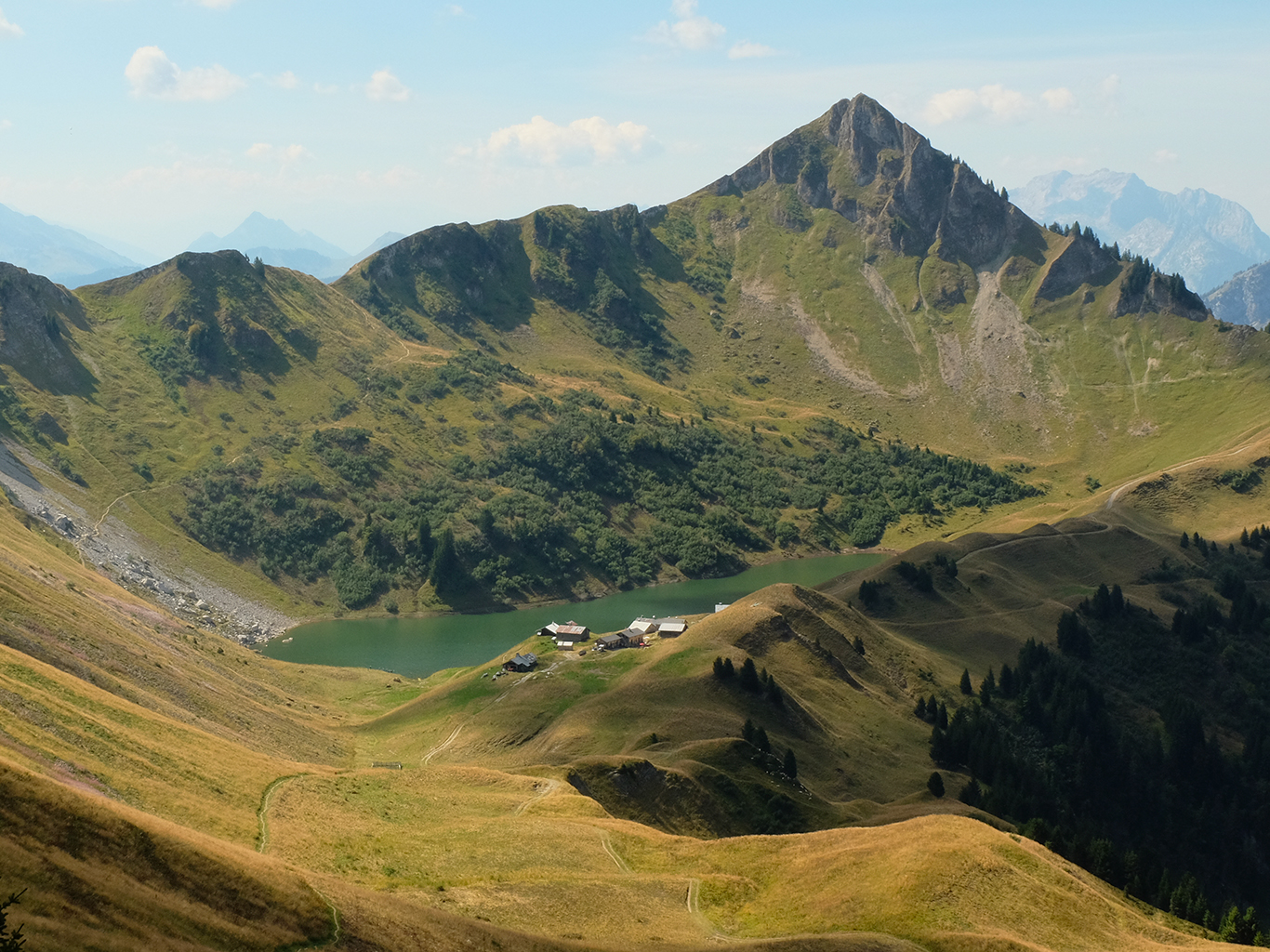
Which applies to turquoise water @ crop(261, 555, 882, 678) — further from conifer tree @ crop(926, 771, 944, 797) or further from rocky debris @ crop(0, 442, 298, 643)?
conifer tree @ crop(926, 771, 944, 797)

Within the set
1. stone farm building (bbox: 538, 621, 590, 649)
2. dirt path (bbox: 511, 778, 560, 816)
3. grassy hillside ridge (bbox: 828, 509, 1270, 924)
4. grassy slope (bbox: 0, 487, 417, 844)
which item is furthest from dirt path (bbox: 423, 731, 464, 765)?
grassy hillside ridge (bbox: 828, 509, 1270, 924)

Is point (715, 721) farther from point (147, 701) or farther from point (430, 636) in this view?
point (430, 636)

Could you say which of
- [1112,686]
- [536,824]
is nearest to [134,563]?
[536,824]

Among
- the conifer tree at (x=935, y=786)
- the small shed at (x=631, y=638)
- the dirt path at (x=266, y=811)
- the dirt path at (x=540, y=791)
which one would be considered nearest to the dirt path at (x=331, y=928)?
the dirt path at (x=266, y=811)

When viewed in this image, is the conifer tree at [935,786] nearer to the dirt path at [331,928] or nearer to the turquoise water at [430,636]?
the dirt path at [331,928]

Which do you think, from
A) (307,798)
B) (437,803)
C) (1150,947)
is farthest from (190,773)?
(1150,947)
